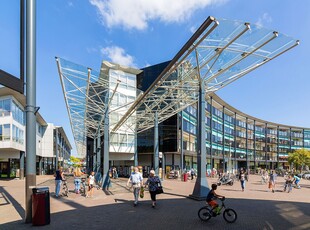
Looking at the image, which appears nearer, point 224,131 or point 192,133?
point 192,133

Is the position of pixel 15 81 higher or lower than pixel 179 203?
higher

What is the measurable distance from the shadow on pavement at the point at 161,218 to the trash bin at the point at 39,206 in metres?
0.22

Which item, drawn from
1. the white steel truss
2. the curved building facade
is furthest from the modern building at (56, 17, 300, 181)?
the curved building facade

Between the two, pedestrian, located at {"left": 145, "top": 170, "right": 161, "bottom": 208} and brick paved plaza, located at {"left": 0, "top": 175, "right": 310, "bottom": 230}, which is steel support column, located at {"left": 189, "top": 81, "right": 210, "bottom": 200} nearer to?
brick paved plaza, located at {"left": 0, "top": 175, "right": 310, "bottom": 230}

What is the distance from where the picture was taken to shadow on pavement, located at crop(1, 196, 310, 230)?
7.75 metres

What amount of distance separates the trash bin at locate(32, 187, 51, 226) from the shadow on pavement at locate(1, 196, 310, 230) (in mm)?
219

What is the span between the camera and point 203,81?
14516 mm

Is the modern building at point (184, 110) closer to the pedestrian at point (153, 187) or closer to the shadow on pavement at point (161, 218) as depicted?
the pedestrian at point (153, 187)

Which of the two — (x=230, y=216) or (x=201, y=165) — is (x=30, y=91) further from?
(x=201, y=165)

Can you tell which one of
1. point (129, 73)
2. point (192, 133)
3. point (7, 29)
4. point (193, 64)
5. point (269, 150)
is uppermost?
point (129, 73)

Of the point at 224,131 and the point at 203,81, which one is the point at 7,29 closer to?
the point at 203,81

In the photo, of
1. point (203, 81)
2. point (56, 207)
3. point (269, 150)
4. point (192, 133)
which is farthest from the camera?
point (269, 150)

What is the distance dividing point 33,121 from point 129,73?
32.3 meters

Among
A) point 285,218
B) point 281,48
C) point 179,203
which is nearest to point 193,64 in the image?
point 281,48
